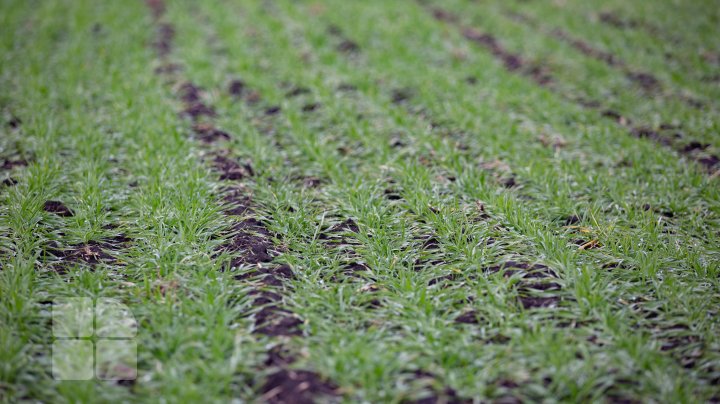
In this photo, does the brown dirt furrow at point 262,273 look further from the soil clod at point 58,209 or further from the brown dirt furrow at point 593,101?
A: the brown dirt furrow at point 593,101

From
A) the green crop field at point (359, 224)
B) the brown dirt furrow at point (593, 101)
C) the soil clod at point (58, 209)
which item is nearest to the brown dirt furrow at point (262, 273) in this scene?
the green crop field at point (359, 224)

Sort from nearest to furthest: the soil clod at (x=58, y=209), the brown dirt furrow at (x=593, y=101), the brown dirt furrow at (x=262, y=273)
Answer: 1. the brown dirt furrow at (x=262, y=273)
2. the soil clod at (x=58, y=209)
3. the brown dirt furrow at (x=593, y=101)

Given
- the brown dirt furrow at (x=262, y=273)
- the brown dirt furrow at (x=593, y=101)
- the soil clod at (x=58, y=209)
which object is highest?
the brown dirt furrow at (x=593, y=101)

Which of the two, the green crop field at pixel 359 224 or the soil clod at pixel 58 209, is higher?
the green crop field at pixel 359 224

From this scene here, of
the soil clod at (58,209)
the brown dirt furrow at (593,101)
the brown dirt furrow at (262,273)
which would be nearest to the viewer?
the brown dirt furrow at (262,273)

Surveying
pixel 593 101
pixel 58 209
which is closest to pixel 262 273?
pixel 58 209

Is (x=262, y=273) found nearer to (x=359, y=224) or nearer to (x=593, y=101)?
(x=359, y=224)

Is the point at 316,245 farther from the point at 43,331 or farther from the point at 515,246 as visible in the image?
the point at 43,331

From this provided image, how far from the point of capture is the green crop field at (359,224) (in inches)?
100

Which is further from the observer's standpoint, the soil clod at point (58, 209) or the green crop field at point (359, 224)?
the soil clod at point (58, 209)

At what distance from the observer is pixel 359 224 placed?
12.5ft

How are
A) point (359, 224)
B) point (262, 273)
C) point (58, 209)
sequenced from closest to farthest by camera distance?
point (262, 273) → point (359, 224) → point (58, 209)

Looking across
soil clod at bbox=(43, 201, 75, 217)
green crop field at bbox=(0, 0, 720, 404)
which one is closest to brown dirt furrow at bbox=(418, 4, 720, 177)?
green crop field at bbox=(0, 0, 720, 404)

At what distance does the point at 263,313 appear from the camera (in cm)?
295
